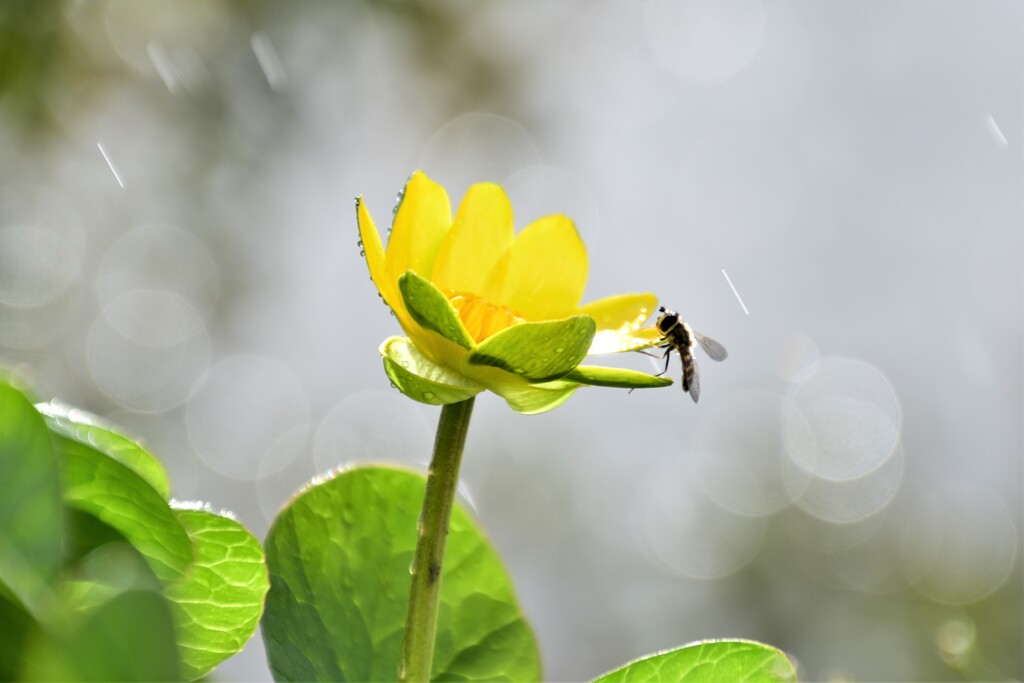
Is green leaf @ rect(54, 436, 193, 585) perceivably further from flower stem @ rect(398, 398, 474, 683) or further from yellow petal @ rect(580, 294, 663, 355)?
yellow petal @ rect(580, 294, 663, 355)

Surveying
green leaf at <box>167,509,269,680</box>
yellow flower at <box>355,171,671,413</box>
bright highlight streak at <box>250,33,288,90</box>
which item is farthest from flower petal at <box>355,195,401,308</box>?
bright highlight streak at <box>250,33,288,90</box>

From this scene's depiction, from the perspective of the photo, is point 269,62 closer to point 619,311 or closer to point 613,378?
point 619,311

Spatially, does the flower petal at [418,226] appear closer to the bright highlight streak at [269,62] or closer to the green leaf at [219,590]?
the green leaf at [219,590]

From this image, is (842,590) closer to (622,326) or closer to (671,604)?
(671,604)

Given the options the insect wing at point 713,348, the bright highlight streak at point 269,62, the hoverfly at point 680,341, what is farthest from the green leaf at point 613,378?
the bright highlight streak at point 269,62

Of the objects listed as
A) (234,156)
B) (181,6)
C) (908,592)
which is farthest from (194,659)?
(908,592)

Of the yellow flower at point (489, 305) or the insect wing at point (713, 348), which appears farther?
the insect wing at point (713, 348)

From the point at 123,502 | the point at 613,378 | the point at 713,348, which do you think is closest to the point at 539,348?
the point at 613,378
